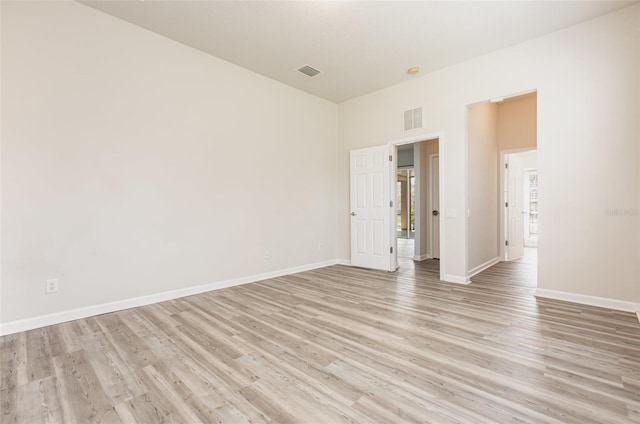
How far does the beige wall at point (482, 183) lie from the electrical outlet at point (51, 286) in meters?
5.15

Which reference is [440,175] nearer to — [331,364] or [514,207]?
[514,207]

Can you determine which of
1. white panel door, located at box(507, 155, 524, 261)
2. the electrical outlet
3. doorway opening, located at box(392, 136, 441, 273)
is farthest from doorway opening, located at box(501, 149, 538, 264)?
the electrical outlet

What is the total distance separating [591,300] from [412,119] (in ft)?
10.6

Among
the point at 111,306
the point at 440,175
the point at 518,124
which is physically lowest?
the point at 111,306

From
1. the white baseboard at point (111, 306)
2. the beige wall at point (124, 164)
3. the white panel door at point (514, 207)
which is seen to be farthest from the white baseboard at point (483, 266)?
the white baseboard at point (111, 306)

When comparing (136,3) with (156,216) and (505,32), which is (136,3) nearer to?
(156,216)

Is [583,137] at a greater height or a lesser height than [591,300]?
greater

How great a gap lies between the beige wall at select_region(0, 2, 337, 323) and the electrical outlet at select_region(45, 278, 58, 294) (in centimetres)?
4

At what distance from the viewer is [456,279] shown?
4.24m

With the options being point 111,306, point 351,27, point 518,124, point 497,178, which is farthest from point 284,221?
point 518,124

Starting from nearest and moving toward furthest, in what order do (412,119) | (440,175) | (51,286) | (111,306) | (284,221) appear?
(51,286) → (111,306) → (440,175) → (412,119) → (284,221)

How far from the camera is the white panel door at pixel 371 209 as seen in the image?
5.00m

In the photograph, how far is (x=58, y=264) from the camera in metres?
2.85

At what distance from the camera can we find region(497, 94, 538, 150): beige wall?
17.6ft
